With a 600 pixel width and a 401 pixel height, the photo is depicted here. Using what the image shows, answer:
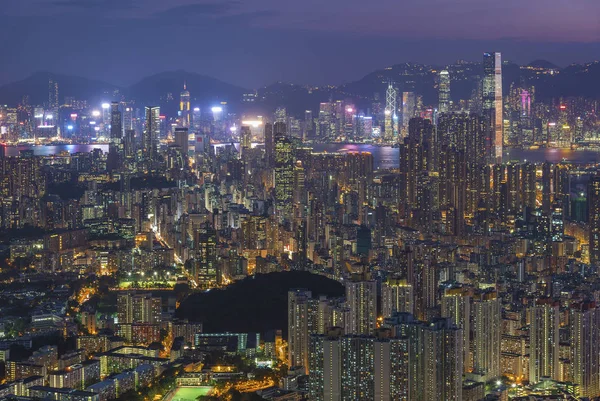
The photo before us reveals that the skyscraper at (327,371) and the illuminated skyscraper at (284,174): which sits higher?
the illuminated skyscraper at (284,174)

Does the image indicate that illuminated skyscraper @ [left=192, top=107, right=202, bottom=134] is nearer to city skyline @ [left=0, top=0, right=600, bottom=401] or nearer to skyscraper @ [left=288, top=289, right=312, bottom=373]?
city skyline @ [left=0, top=0, right=600, bottom=401]

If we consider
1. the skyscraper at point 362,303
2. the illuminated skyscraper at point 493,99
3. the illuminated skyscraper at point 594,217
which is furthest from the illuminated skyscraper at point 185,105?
the skyscraper at point 362,303

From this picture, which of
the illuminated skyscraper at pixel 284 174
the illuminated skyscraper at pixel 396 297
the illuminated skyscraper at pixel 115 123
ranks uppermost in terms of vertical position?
the illuminated skyscraper at pixel 115 123

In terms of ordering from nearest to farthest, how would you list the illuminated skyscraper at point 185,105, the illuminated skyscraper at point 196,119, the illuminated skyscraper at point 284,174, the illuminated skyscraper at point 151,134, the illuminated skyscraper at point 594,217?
the illuminated skyscraper at point 594,217 < the illuminated skyscraper at point 284,174 < the illuminated skyscraper at point 151,134 < the illuminated skyscraper at point 196,119 < the illuminated skyscraper at point 185,105

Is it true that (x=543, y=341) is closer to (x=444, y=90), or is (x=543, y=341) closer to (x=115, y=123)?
(x=444, y=90)

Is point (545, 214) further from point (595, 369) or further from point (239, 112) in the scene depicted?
point (239, 112)

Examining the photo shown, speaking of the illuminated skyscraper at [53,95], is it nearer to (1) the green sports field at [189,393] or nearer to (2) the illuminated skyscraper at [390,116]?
(2) the illuminated skyscraper at [390,116]

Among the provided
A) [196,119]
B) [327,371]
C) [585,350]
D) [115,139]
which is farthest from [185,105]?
[327,371]
